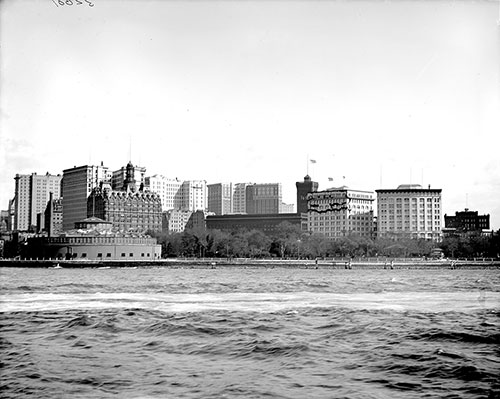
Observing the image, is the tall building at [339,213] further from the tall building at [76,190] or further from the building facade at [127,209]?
the tall building at [76,190]

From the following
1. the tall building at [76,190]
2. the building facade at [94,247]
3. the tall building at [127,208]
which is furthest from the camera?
the tall building at [76,190]

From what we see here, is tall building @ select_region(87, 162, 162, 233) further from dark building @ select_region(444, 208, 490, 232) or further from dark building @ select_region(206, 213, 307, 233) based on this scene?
dark building @ select_region(444, 208, 490, 232)

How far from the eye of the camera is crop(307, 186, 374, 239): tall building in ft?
580

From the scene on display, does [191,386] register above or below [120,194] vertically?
below

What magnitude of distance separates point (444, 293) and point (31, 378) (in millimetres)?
30605

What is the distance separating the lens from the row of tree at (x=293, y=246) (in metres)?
130

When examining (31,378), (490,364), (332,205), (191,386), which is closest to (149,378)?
(191,386)

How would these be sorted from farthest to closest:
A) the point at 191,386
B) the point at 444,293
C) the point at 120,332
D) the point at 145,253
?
the point at 145,253 < the point at 444,293 < the point at 120,332 < the point at 191,386

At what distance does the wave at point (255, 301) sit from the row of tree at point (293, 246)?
287ft

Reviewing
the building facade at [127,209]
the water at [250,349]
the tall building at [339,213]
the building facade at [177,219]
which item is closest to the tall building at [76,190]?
the building facade at [127,209]

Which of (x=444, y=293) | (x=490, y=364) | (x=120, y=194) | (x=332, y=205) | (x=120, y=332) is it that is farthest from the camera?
(x=332, y=205)

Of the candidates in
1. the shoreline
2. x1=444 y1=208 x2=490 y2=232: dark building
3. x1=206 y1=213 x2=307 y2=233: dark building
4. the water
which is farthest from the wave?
x1=444 y1=208 x2=490 y2=232: dark building

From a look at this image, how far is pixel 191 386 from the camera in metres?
16.5

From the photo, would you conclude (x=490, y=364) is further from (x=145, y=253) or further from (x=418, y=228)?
(x=418, y=228)
